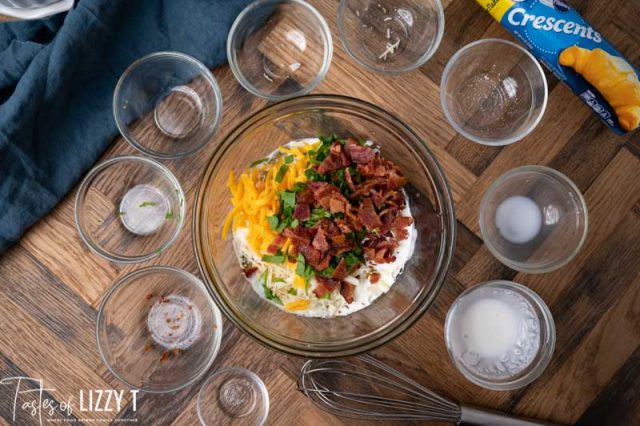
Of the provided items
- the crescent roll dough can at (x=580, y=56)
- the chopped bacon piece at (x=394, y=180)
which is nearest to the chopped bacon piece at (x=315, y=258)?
the chopped bacon piece at (x=394, y=180)

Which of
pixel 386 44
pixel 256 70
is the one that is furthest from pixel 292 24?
pixel 386 44

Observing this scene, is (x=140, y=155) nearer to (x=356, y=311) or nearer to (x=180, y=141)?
(x=180, y=141)

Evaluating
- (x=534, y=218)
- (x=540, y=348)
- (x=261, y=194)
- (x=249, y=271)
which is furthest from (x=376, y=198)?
(x=540, y=348)

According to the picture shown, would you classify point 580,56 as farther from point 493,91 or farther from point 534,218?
point 534,218

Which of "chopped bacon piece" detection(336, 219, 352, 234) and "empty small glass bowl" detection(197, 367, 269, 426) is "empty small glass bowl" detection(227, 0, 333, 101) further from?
"empty small glass bowl" detection(197, 367, 269, 426)

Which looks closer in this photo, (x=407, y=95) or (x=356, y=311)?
(x=356, y=311)

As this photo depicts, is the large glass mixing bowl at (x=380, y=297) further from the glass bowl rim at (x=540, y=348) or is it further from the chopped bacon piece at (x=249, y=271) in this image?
the glass bowl rim at (x=540, y=348)
